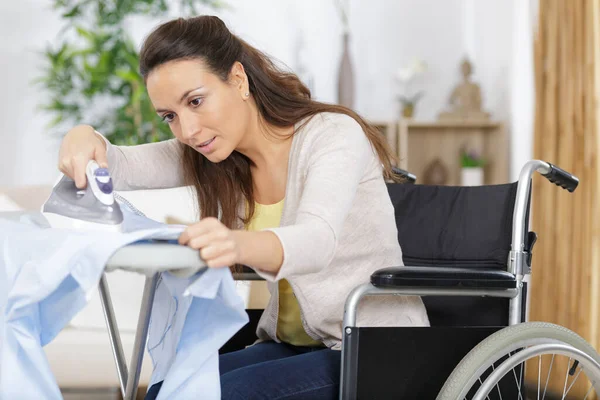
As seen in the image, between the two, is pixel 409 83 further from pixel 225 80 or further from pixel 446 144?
pixel 225 80

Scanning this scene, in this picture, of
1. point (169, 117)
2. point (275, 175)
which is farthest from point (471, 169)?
point (169, 117)

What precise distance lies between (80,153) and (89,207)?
0.61ft

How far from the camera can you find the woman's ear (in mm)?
1450

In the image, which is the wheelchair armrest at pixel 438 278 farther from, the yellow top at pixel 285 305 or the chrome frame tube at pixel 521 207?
the yellow top at pixel 285 305

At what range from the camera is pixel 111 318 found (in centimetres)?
143

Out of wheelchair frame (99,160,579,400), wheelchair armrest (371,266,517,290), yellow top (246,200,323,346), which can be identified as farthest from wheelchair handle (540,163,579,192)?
yellow top (246,200,323,346)

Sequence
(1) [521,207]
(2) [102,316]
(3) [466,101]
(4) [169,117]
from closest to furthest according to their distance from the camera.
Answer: (4) [169,117] → (1) [521,207] → (2) [102,316] → (3) [466,101]

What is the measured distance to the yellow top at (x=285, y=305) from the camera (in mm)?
1568

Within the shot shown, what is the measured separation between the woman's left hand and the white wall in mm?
3120

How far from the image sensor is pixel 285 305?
1581mm

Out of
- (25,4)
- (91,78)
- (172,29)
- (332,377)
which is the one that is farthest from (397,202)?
(25,4)

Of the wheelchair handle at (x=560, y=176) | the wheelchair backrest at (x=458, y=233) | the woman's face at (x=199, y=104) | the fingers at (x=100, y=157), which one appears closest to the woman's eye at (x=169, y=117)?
the woman's face at (x=199, y=104)

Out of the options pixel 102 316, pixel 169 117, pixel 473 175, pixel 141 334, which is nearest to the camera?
pixel 141 334

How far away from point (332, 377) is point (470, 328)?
0.27m
